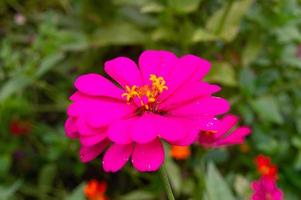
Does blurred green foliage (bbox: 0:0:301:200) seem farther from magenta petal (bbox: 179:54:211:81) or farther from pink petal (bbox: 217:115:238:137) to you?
magenta petal (bbox: 179:54:211:81)

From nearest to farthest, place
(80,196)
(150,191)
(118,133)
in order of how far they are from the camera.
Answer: (118,133), (80,196), (150,191)

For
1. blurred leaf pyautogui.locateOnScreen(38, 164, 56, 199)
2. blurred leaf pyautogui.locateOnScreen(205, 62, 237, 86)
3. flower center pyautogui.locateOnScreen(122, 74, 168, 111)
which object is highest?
flower center pyautogui.locateOnScreen(122, 74, 168, 111)

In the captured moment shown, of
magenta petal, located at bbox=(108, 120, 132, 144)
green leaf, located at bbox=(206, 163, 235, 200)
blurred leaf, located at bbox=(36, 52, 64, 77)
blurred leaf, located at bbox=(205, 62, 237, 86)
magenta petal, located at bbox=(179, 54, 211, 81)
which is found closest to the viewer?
magenta petal, located at bbox=(108, 120, 132, 144)

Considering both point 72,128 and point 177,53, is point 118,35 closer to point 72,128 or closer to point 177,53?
point 177,53

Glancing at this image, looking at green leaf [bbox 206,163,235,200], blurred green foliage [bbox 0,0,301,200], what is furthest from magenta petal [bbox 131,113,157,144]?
blurred green foliage [bbox 0,0,301,200]

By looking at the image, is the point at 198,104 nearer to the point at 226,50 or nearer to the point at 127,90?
the point at 127,90

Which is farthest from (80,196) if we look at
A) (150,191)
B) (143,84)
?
(143,84)

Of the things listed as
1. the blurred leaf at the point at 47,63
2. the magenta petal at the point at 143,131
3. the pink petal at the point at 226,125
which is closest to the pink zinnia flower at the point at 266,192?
the pink petal at the point at 226,125
